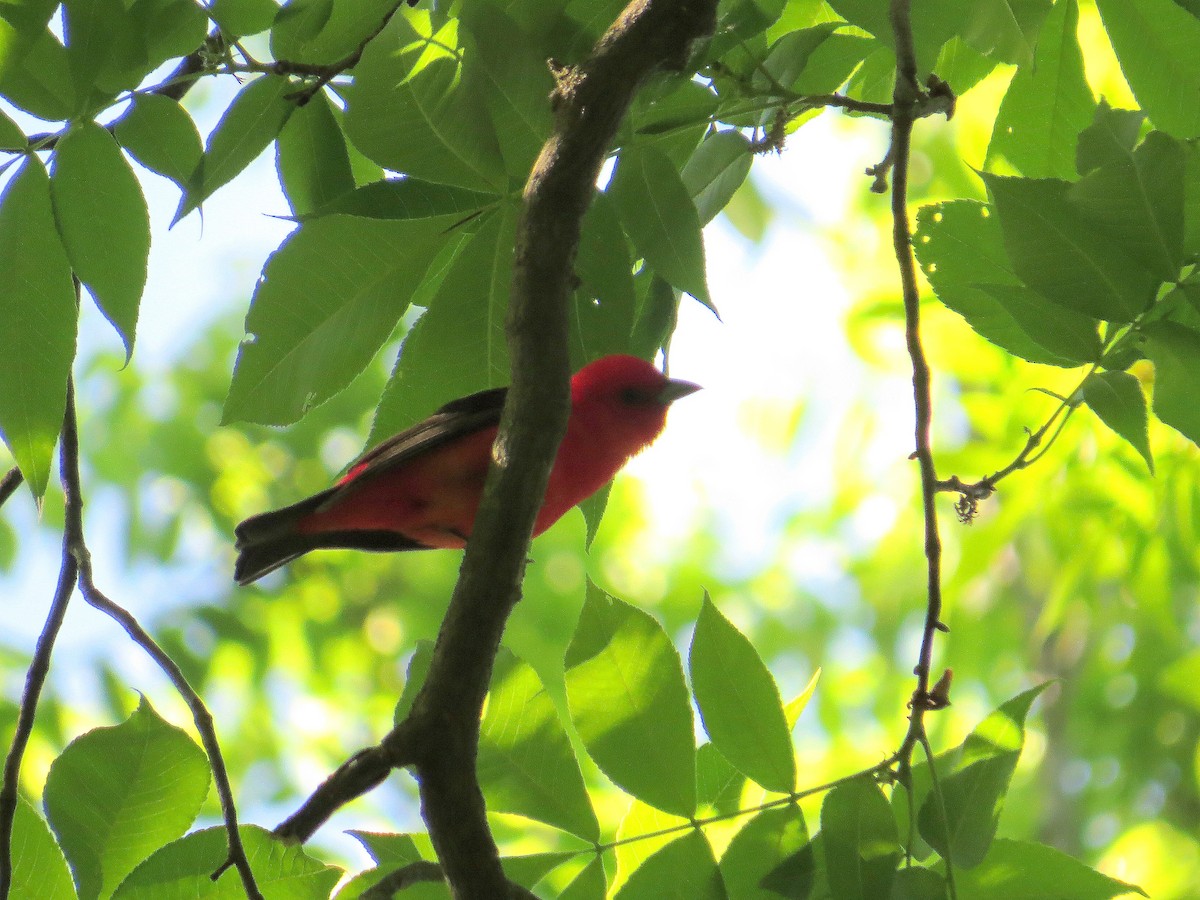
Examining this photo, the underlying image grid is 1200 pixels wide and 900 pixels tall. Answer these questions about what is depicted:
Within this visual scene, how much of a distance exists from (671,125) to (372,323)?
0.76m

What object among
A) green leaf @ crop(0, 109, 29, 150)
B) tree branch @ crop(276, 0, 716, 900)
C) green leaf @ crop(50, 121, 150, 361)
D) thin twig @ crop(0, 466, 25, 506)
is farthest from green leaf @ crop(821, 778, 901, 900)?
thin twig @ crop(0, 466, 25, 506)

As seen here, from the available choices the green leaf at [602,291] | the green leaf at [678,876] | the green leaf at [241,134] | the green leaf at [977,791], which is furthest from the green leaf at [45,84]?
the green leaf at [977,791]

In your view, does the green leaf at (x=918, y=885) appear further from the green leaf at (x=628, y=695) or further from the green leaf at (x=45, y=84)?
the green leaf at (x=45, y=84)

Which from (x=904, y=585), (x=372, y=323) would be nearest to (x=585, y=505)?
(x=372, y=323)

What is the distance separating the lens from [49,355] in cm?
214

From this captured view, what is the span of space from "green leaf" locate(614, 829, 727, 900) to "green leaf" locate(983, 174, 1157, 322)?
109cm

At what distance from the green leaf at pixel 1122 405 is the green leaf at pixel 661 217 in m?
0.73

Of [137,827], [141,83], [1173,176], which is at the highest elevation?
[141,83]

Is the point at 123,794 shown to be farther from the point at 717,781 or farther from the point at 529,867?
the point at 717,781

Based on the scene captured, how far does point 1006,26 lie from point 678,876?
1634mm

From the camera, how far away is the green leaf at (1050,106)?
2.63 m

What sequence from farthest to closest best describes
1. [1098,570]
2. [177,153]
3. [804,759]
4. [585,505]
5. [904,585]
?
[804,759] < [904,585] < [1098,570] < [585,505] < [177,153]

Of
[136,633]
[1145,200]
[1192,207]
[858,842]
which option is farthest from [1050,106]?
[136,633]

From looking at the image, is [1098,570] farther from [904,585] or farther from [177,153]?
[177,153]
